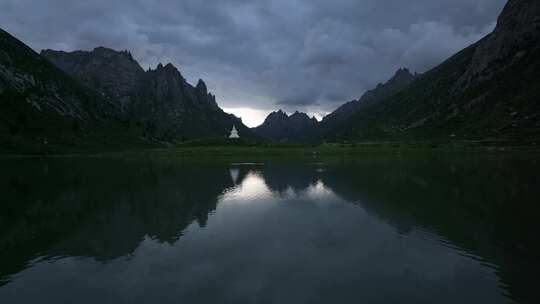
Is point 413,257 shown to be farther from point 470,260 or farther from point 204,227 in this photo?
point 204,227

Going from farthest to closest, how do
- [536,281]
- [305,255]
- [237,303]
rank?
[305,255] → [536,281] → [237,303]

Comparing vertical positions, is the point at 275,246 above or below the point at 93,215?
above

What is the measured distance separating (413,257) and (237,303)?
1528 centimetres

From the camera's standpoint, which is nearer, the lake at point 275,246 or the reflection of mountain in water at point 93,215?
the lake at point 275,246

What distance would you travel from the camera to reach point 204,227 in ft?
122

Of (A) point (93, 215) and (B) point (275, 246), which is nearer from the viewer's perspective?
(B) point (275, 246)

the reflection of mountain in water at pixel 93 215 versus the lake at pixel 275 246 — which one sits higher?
the lake at pixel 275 246

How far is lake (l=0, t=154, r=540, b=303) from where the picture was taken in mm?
20922

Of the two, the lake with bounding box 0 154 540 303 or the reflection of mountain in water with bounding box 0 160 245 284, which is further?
the reflection of mountain in water with bounding box 0 160 245 284

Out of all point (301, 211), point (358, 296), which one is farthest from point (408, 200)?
point (358, 296)

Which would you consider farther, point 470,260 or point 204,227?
point 204,227

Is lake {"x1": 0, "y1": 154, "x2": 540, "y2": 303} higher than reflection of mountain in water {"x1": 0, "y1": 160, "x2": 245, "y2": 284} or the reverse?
higher

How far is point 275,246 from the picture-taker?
30203 mm

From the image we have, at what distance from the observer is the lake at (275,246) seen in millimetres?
20922
